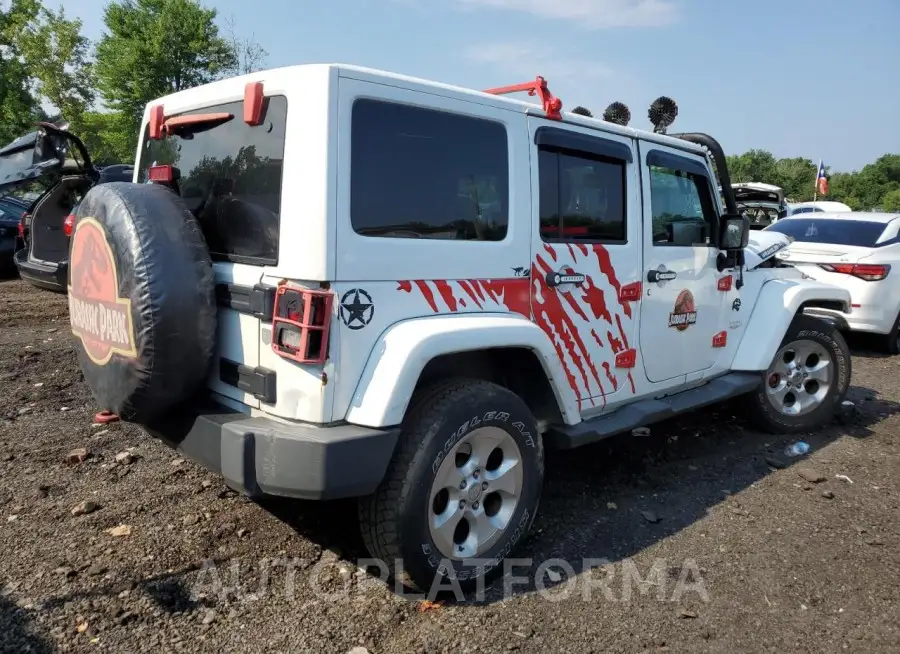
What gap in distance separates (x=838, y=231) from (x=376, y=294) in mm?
7651

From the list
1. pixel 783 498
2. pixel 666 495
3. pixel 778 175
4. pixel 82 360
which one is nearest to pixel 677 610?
pixel 666 495

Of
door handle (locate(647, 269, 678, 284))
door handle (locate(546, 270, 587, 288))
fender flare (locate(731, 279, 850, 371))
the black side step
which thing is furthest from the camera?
fender flare (locate(731, 279, 850, 371))

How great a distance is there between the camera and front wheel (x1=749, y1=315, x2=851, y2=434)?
16.0ft

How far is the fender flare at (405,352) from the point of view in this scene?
2.45 m

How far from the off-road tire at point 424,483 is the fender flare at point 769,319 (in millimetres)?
2388

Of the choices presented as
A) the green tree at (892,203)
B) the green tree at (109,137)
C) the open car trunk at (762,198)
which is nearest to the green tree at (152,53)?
the green tree at (109,137)

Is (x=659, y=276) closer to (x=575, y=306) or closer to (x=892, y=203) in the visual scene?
(x=575, y=306)

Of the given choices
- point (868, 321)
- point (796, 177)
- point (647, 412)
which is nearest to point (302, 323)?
point (647, 412)

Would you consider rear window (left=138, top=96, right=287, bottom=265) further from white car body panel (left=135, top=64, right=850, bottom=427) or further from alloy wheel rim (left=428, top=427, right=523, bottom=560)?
alloy wheel rim (left=428, top=427, right=523, bottom=560)

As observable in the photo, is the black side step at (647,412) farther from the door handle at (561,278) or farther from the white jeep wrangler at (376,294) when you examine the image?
the door handle at (561,278)

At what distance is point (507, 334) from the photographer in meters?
2.82

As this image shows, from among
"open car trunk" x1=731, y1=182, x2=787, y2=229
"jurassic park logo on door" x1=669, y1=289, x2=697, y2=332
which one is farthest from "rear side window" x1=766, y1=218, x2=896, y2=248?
"jurassic park logo on door" x1=669, y1=289, x2=697, y2=332

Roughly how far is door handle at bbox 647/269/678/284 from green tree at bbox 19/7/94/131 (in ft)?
95.0

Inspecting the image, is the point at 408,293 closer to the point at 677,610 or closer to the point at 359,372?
the point at 359,372
